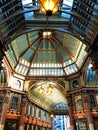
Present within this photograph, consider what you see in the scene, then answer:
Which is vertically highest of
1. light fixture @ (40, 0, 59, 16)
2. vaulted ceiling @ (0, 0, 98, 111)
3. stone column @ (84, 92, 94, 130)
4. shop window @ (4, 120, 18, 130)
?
vaulted ceiling @ (0, 0, 98, 111)

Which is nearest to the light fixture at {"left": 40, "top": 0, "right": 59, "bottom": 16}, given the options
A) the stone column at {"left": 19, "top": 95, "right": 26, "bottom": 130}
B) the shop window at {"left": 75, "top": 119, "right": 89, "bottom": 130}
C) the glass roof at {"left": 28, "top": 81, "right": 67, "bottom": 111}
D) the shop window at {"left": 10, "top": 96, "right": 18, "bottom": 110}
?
the shop window at {"left": 10, "top": 96, "right": 18, "bottom": 110}

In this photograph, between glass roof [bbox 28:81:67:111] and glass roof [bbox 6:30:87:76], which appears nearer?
glass roof [bbox 6:30:87:76]

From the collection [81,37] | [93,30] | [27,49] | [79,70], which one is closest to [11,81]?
[27,49]

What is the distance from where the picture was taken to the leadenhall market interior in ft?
47.1

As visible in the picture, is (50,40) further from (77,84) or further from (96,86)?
(96,86)

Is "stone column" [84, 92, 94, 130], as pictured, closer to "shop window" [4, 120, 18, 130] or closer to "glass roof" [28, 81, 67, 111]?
"glass roof" [28, 81, 67, 111]

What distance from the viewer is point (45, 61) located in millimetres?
26938

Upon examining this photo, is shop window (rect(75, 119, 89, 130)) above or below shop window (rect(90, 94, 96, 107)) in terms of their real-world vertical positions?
below

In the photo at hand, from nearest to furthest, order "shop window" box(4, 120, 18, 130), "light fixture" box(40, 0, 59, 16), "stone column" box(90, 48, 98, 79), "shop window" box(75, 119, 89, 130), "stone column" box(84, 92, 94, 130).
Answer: "light fixture" box(40, 0, 59, 16)
"stone column" box(90, 48, 98, 79)
"stone column" box(84, 92, 94, 130)
"shop window" box(4, 120, 18, 130)
"shop window" box(75, 119, 89, 130)

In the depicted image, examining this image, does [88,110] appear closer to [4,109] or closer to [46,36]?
[4,109]

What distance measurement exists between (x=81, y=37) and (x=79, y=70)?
9.77 meters

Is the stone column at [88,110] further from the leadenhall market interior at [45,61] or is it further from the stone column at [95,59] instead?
the stone column at [95,59]

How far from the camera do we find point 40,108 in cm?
3150

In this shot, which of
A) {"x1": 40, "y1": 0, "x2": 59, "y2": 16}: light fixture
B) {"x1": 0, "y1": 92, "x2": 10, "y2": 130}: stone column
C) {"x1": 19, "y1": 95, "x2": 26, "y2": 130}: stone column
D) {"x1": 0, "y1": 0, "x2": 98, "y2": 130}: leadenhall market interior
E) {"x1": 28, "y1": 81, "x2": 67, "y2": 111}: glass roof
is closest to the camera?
{"x1": 40, "y1": 0, "x2": 59, "y2": 16}: light fixture
